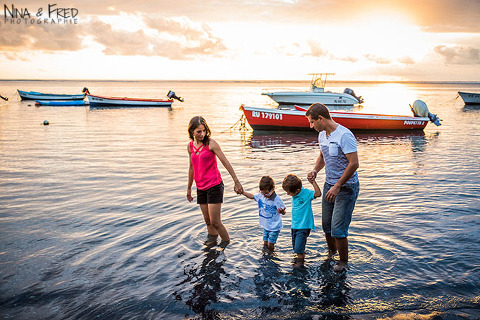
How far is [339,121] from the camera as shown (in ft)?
73.5

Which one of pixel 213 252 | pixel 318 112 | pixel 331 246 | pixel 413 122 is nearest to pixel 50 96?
pixel 413 122

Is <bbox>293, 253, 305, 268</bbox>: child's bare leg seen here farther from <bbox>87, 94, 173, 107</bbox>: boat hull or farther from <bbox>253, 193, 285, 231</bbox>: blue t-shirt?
<bbox>87, 94, 173, 107</bbox>: boat hull

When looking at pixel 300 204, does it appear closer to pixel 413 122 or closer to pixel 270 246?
pixel 270 246

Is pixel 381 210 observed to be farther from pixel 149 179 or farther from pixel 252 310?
pixel 149 179

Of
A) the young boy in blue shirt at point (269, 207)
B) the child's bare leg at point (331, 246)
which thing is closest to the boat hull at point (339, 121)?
the child's bare leg at point (331, 246)

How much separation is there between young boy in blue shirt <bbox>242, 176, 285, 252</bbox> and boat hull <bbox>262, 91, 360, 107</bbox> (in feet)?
128

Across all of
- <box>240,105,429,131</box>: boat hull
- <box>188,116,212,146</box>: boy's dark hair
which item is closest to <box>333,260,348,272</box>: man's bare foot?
<box>188,116,212,146</box>: boy's dark hair

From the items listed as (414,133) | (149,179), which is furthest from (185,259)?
(414,133)

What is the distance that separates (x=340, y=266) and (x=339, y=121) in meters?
17.8

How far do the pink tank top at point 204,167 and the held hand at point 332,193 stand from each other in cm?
169

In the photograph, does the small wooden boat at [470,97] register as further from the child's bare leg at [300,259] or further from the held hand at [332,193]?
the held hand at [332,193]

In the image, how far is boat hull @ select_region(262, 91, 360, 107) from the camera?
4428cm

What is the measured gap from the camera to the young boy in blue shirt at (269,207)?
18.3ft

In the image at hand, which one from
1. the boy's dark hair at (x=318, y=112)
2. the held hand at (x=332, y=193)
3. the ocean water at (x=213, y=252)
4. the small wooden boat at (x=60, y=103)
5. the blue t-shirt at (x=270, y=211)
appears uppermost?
the small wooden boat at (x=60, y=103)
